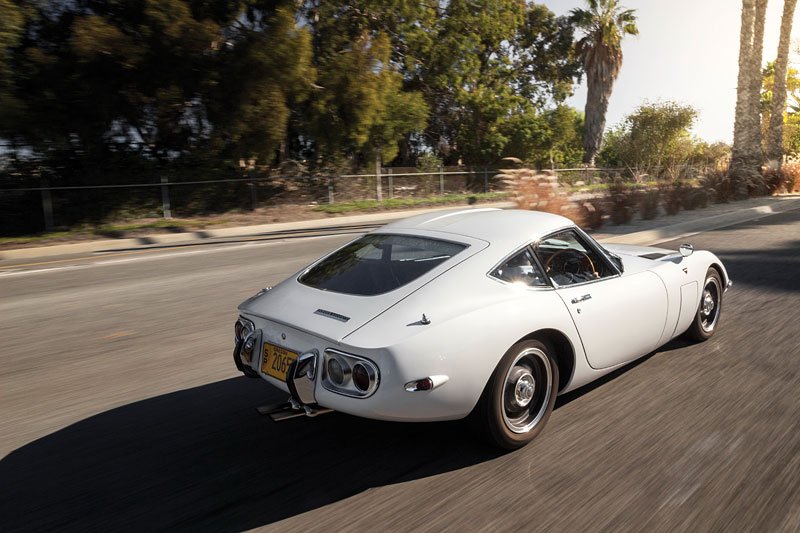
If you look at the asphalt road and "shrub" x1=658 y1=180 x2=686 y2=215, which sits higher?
"shrub" x1=658 y1=180 x2=686 y2=215

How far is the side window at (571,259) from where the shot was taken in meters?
4.09

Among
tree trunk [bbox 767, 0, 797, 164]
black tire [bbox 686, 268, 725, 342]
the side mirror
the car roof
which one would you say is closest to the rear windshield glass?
the car roof

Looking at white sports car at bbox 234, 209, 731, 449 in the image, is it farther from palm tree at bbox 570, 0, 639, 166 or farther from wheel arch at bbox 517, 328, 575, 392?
palm tree at bbox 570, 0, 639, 166

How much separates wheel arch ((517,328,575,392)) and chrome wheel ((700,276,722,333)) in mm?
2091

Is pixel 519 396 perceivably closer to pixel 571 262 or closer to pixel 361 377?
pixel 361 377

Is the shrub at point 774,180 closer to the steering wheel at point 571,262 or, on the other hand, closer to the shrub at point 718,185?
the shrub at point 718,185

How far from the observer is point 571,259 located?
4.32 metres

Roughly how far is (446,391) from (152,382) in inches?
107

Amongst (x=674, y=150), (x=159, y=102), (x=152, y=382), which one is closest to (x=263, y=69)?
(x=159, y=102)

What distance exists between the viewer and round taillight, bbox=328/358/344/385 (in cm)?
314

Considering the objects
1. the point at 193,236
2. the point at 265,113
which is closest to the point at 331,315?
the point at 193,236

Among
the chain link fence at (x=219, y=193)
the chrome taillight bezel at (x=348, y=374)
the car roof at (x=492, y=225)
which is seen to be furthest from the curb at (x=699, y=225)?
the chrome taillight bezel at (x=348, y=374)

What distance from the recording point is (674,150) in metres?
56.0

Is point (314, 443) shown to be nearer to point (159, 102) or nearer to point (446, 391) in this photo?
point (446, 391)
